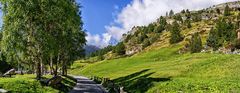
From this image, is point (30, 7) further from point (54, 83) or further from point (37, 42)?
point (54, 83)

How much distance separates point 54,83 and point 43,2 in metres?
11.1

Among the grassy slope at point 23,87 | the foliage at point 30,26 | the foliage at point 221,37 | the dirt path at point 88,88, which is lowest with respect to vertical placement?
the dirt path at point 88,88

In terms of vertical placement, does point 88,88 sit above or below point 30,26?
below

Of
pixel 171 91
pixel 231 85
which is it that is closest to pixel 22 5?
pixel 171 91

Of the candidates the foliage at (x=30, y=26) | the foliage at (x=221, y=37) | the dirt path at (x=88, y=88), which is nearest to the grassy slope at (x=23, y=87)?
the foliage at (x=30, y=26)

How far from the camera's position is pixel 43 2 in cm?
5688

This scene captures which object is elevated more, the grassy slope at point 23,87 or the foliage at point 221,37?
the foliage at point 221,37

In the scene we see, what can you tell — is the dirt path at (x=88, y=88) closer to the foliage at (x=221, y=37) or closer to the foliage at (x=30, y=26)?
the foliage at (x=30, y=26)

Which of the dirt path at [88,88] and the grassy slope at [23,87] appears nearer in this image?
the grassy slope at [23,87]

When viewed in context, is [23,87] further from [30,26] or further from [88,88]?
[88,88]

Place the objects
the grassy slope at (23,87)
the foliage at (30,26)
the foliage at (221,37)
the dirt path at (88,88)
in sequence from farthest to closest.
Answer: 1. the foliage at (221,37)
2. the dirt path at (88,88)
3. the foliage at (30,26)
4. the grassy slope at (23,87)

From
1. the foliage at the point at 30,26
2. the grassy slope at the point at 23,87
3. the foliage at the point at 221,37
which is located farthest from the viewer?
the foliage at the point at 221,37

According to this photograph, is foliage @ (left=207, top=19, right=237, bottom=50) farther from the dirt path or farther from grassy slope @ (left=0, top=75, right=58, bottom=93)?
grassy slope @ (left=0, top=75, right=58, bottom=93)

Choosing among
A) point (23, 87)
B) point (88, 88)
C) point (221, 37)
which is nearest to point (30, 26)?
point (23, 87)
